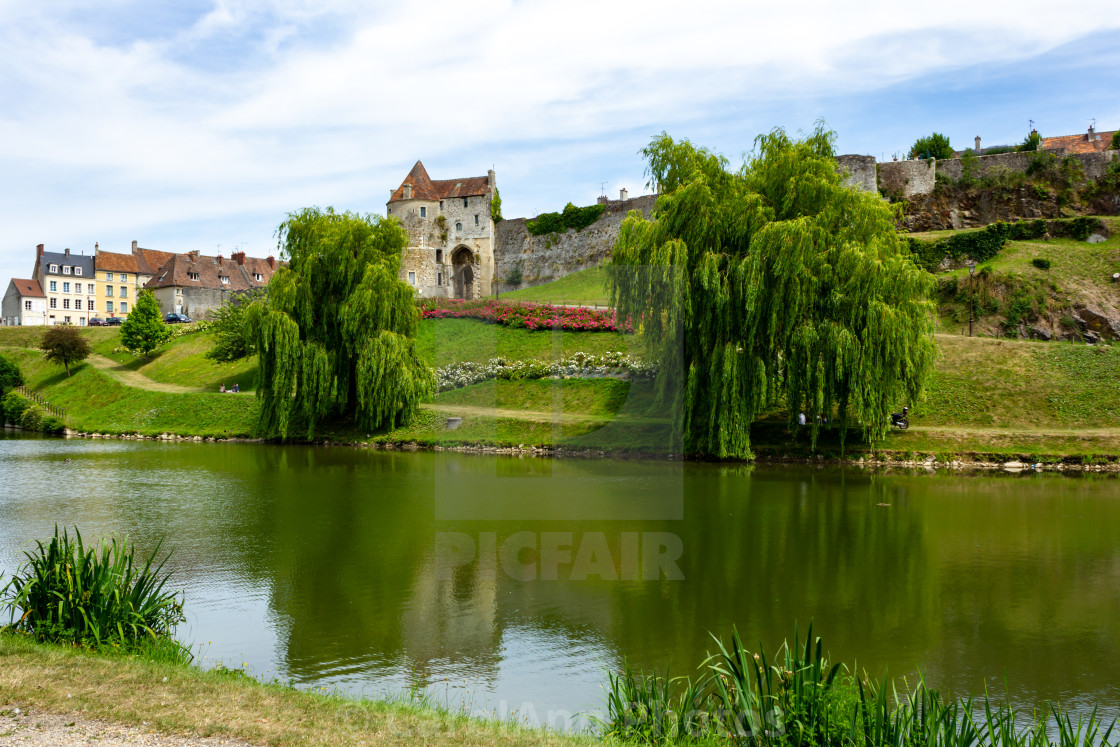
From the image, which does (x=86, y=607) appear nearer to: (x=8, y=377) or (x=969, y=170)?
(x=8, y=377)

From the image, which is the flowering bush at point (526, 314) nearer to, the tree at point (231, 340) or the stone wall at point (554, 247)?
the tree at point (231, 340)

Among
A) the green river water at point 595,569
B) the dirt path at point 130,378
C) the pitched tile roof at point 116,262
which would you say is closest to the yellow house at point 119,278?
the pitched tile roof at point 116,262

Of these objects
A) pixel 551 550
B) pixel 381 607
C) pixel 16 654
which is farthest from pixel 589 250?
pixel 16 654

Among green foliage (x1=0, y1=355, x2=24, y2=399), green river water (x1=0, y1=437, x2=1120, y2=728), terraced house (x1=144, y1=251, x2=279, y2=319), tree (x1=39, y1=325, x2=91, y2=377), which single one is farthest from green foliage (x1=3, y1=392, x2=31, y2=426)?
terraced house (x1=144, y1=251, x2=279, y2=319)

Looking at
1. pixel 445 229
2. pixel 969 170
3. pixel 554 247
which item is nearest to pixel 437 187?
pixel 445 229

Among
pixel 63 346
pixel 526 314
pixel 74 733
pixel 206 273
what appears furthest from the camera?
pixel 206 273

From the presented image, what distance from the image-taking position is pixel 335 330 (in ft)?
90.3

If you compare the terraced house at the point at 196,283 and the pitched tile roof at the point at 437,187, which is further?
the terraced house at the point at 196,283

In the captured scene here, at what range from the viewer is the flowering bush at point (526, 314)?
3641 centimetres

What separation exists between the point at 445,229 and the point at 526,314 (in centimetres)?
1579

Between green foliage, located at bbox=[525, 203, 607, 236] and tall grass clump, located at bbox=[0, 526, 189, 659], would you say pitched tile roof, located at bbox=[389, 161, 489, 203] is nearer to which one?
green foliage, located at bbox=[525, 203, 607, 236]

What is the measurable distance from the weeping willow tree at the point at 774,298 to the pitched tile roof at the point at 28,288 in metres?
58.1

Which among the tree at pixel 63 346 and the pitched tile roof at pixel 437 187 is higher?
the pitched tile roof at pixel 437 187

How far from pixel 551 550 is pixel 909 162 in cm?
3777
